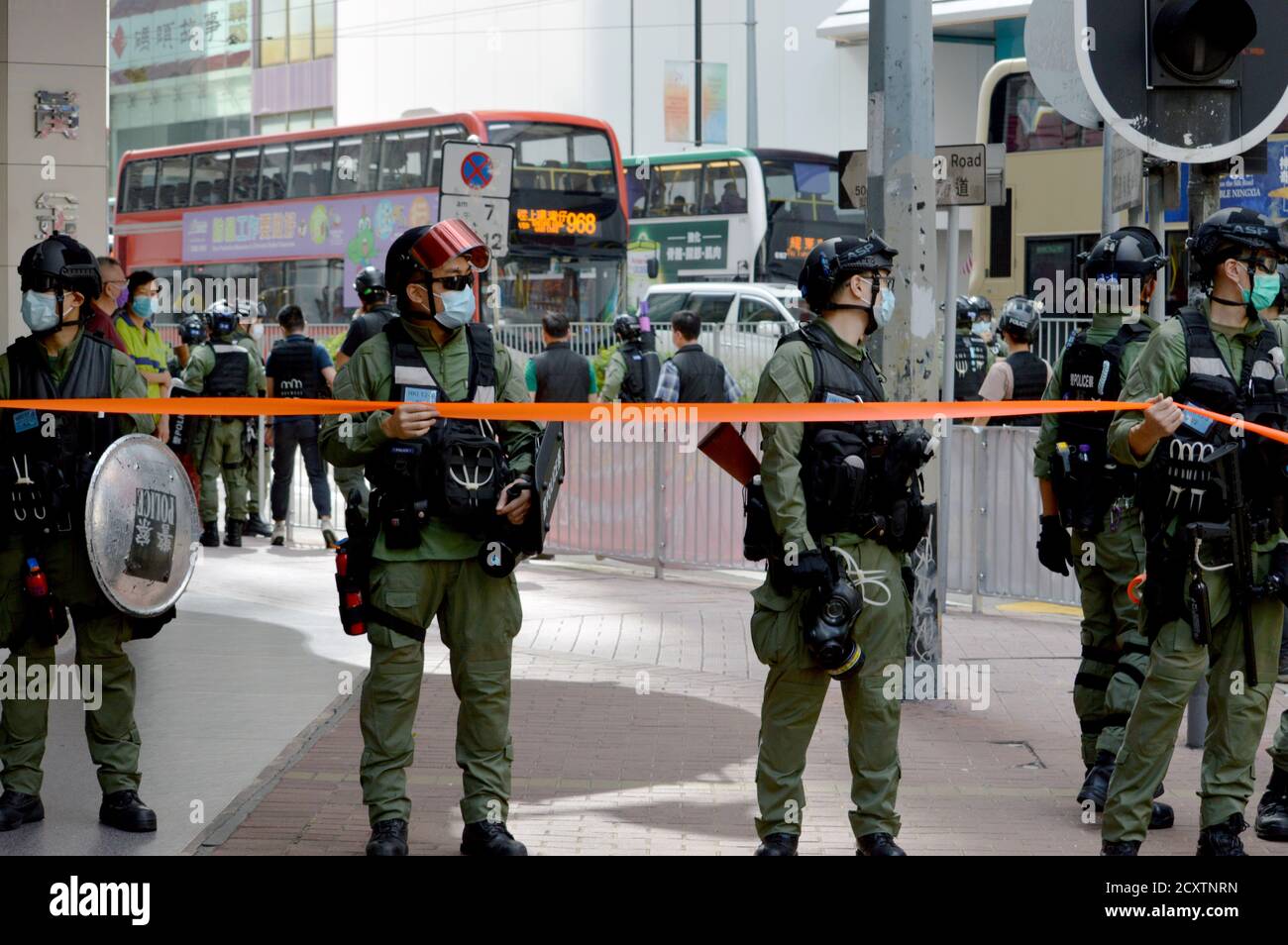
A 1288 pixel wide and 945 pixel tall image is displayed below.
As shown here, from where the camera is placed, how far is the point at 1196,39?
6.34m

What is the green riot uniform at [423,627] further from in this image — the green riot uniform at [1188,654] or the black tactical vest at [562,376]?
the black tactical vest at [562,376]

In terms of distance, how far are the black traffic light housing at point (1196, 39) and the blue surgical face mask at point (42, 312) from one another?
Answer: 3974 millimetres

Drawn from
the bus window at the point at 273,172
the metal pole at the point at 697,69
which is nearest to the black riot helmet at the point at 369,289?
the bus window at the point at 273,172

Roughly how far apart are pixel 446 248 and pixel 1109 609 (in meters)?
2.76

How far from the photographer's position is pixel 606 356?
17.1 metres

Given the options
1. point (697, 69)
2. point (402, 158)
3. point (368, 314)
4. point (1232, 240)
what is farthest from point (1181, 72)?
point (697, 69)

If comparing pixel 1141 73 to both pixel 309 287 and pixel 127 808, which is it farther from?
pixel 309 287

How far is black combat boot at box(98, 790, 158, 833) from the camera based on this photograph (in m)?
5.83

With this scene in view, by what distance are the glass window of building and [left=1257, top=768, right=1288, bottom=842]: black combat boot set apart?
48275mm

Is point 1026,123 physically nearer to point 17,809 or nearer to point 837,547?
point 837,547

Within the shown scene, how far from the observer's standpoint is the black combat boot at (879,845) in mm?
5277

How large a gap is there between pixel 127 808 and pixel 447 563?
143 centimetres

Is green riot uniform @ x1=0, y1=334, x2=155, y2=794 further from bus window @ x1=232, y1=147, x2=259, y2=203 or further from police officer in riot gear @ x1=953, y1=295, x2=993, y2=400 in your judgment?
bus window @ x1=232, y1=147, x2=259, y2=203

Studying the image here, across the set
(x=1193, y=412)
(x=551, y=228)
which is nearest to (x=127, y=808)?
(x=1193, y=412)
